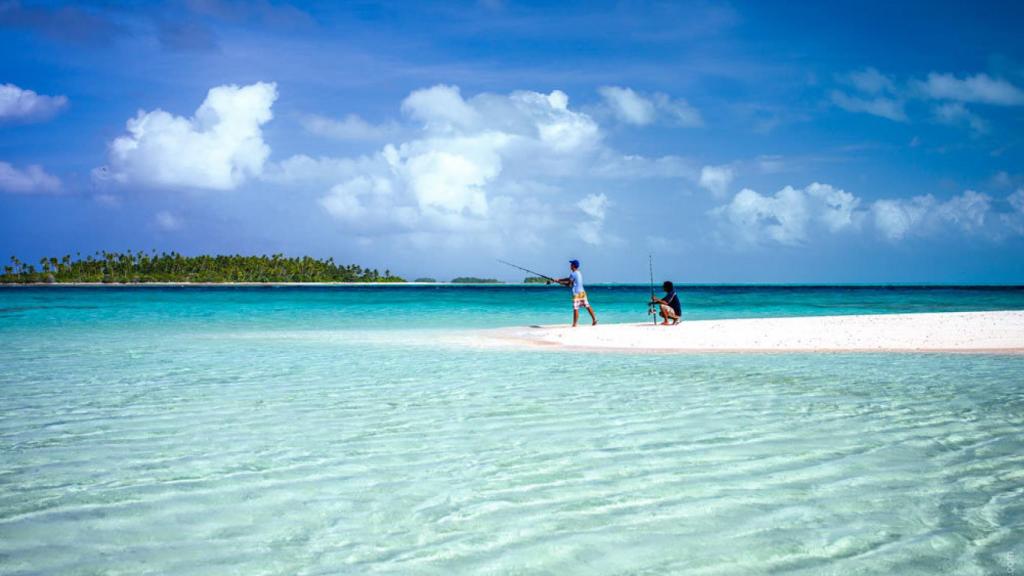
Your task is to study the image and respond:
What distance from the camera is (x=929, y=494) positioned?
17.1 feet

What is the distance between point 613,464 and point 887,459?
2.40m

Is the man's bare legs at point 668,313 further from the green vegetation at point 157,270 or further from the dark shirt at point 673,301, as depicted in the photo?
the green vegetation at point 157,270

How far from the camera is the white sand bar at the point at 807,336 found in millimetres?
17547

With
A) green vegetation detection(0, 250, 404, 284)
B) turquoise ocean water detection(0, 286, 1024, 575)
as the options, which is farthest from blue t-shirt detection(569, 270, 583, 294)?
green vegetation detection(0, 250, 404, 284)

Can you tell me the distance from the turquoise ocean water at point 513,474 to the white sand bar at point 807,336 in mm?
5712

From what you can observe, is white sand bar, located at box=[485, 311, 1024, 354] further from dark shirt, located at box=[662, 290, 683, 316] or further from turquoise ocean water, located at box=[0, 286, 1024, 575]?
turquoise ocean water, located at box=[0, 286, 1024, 575]

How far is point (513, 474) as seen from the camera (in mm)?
5789

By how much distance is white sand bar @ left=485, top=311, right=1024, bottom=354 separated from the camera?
57.6ft

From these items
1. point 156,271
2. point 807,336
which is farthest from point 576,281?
point 156,271

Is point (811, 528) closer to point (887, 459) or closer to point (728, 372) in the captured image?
point (887, 459)

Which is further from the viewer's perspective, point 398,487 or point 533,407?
point 533,407

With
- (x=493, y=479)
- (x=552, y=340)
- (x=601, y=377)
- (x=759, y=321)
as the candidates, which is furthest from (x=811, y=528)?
(x=759, y=321)

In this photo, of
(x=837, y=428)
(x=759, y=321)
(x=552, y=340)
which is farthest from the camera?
(x=759, y=321)

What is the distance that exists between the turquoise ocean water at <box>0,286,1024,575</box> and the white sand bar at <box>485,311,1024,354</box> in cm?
571
